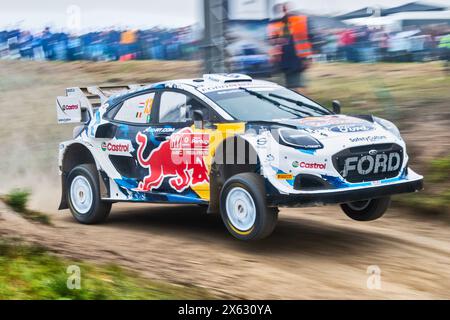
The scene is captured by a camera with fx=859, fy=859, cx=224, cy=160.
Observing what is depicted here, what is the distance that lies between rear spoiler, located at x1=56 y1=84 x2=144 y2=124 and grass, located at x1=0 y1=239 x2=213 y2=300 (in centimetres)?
340

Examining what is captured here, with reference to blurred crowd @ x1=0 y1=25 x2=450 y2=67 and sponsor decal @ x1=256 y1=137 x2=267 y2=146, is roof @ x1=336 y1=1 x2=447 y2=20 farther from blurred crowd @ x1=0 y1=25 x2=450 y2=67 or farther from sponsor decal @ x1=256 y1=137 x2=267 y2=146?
sponsor decal @ x1=256 y1=137 x2=267 y2=146

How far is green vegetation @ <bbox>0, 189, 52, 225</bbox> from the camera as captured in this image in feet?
33.8

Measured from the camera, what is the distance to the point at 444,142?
12125mm

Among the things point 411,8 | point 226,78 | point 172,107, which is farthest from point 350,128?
point 411,8

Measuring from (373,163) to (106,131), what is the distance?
3.53m

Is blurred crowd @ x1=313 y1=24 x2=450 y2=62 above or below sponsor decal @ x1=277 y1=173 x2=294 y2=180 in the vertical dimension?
above

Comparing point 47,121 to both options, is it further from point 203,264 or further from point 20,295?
point 20,295

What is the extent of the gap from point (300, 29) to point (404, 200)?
454 cm

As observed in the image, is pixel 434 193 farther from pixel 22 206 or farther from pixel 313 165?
pixel 22 206

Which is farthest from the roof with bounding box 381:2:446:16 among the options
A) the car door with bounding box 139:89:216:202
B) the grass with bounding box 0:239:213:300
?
the grass with bounding box 0:239:213:300

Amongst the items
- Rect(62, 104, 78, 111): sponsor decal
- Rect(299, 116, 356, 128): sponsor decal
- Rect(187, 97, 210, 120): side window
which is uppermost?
Rect(62, 104, 78, 111): sponsor decal

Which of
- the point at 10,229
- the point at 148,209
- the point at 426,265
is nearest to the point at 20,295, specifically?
the point at 10,229
